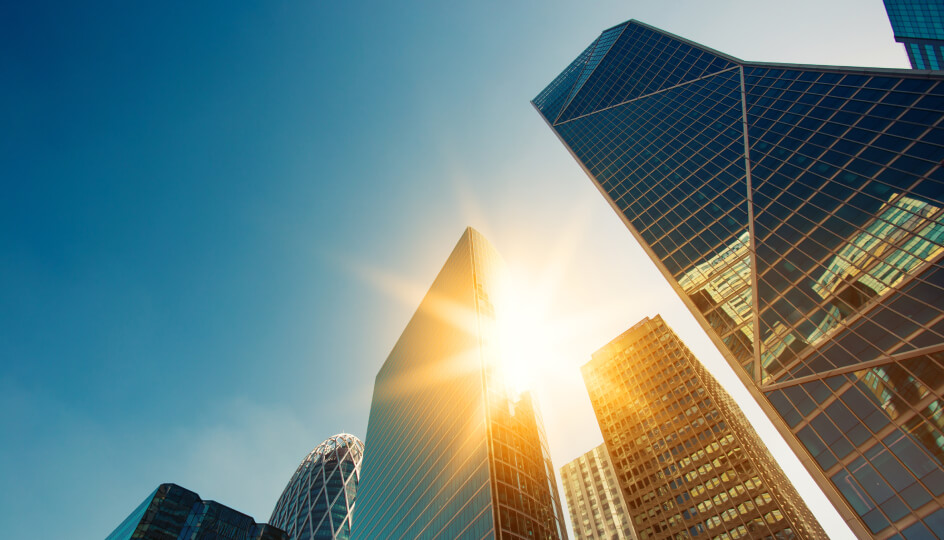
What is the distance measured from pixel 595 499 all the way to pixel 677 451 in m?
50.1

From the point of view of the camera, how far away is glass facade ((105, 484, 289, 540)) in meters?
67.0

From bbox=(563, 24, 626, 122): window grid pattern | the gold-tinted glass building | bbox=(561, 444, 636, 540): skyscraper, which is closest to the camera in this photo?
the gold-tinted glass building

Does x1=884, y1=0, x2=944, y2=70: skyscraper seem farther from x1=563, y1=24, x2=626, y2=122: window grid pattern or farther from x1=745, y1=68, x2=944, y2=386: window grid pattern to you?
x1=745, y1=68, x2=944, y2=386: window grid pattern

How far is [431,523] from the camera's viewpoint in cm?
5422

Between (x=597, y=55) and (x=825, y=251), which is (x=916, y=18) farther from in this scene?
(x=825, y=251)

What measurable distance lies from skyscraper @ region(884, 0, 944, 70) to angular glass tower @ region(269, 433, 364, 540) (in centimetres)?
18417

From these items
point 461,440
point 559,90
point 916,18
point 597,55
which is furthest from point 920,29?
point 461,440

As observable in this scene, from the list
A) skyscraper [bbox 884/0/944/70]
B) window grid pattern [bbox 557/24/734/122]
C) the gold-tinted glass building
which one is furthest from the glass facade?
skyscraper [bbox 884/0/944/70]

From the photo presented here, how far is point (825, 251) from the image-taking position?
3158 centimetres

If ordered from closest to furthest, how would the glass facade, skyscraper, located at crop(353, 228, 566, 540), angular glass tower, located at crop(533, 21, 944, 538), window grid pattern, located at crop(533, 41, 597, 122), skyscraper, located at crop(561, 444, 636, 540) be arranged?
1. angular glass tower, located at crop(533, 21, 944, 538)
2. skyscraper, located at crop(353, 228, 566, 540)
3. the glass facade
4. window grid pattern, located at crop(533, 41, 597, 122)
5. skyscraper, located at crop(561, 444, 636, 540)

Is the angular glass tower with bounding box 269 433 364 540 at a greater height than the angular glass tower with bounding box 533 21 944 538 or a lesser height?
greater

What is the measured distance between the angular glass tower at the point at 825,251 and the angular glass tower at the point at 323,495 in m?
145

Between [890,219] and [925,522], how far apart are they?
2043 cm

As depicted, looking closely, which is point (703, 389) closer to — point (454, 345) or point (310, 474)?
point (454, 345)
